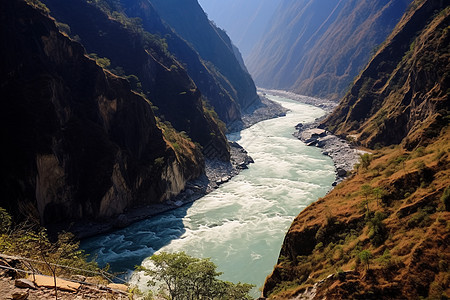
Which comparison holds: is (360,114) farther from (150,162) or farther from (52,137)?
(52,137)

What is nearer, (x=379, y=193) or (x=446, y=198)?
(x=446, y=198)

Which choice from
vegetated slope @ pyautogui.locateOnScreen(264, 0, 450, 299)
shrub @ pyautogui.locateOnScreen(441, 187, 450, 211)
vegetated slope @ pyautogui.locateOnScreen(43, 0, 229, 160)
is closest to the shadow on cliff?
vegetated slope @ pyautogui.locateOnScreen(264, 0, 450, 299)

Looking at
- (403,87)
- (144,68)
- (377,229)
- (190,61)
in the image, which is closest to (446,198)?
(377,229)

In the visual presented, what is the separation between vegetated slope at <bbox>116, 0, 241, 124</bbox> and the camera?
102 metres

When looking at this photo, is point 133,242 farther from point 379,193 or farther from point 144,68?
point 144,68

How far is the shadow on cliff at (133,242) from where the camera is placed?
2853cm

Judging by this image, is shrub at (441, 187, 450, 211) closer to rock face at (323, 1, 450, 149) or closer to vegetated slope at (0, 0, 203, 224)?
rock face at (323, 1, 450, 149)

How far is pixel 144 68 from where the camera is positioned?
222ft

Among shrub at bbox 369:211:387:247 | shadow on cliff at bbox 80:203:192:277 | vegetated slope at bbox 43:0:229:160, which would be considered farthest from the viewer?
vegetated slope at bbox 43:0:229:160

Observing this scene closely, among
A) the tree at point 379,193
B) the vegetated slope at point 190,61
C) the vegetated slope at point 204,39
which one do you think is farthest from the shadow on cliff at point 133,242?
the vegetated slope at point 204,39

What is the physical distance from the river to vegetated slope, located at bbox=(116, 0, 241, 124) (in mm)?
48073

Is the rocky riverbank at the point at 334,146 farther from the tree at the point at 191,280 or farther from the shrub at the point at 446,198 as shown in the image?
the tree at the point at 191,280

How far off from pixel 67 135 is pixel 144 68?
36.0 m

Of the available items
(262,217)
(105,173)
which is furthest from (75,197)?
(262,217)
